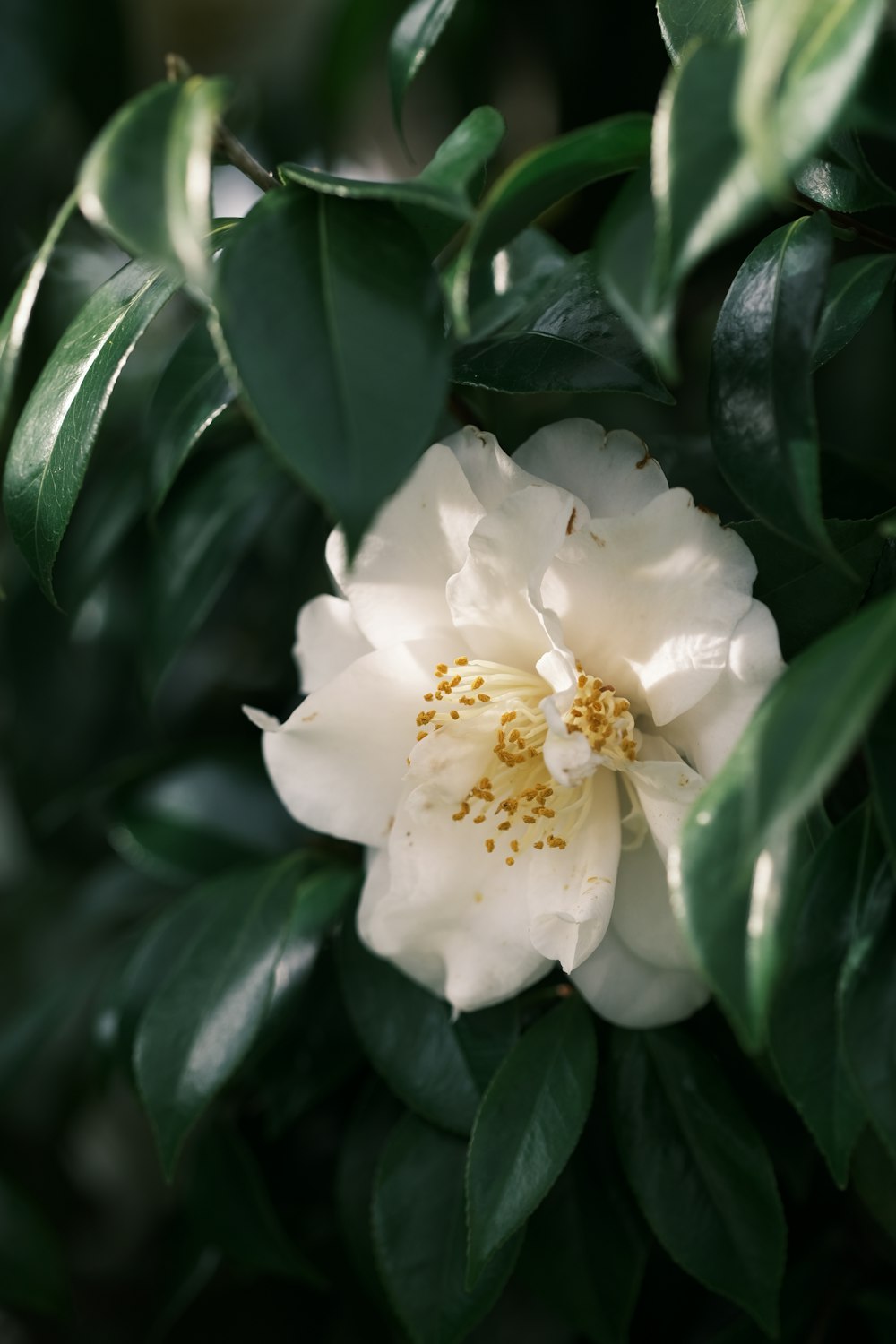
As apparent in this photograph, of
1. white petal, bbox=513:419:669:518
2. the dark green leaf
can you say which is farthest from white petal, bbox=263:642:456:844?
the dark green leaf

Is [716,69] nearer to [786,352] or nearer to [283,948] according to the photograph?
[786,352]

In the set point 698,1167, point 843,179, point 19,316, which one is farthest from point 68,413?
point 698,1167

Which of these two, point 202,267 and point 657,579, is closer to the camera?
point 202,267

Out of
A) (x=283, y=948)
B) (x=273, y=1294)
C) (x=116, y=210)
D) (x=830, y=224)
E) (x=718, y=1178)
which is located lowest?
(x=273, y=1294)

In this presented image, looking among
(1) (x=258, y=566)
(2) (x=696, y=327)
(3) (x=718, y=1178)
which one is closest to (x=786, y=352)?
(3) (x=718, y=1178)

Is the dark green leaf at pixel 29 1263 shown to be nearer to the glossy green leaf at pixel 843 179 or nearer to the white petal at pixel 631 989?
the white petal at pixel 631 989

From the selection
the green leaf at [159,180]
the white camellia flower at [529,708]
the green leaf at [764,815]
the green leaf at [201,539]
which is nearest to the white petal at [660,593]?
the white camellia flower at [529,708]
